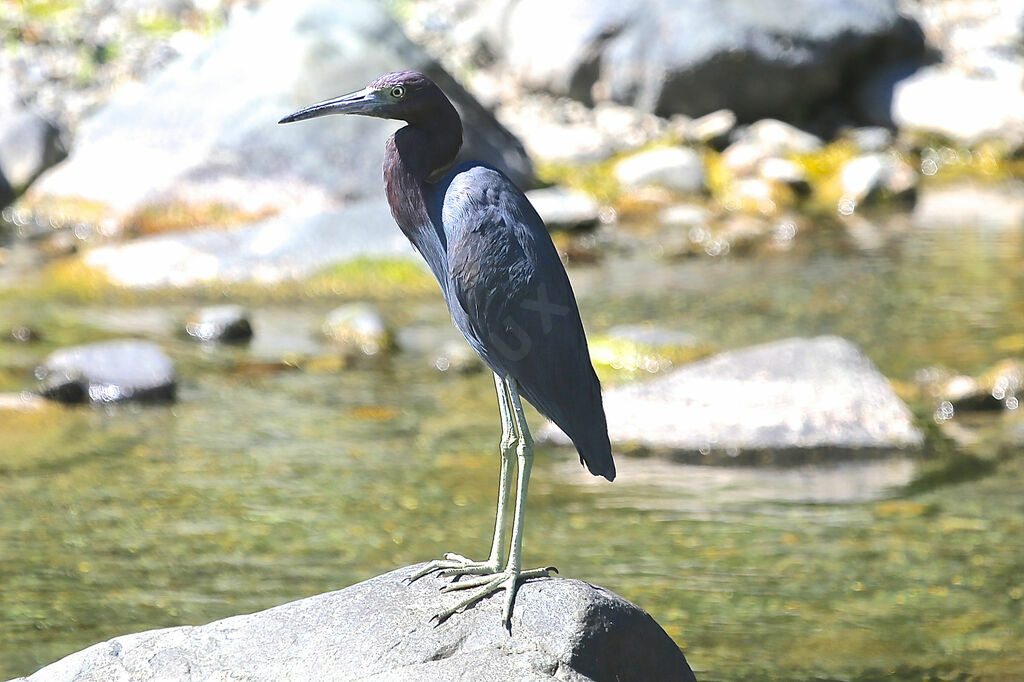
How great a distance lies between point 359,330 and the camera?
11336mm

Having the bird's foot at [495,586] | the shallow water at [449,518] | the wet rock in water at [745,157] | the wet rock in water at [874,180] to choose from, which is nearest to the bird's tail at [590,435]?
the bird's foot at [495,586]

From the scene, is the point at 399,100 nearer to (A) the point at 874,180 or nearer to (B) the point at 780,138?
(A) the point at 874,180

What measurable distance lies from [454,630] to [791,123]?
1636 cm

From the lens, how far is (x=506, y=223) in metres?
4.48

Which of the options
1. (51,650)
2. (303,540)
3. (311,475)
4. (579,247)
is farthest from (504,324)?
(579,247)

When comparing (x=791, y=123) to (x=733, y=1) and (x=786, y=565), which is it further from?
(x=786, y=565)

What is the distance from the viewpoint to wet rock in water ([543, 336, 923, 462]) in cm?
852

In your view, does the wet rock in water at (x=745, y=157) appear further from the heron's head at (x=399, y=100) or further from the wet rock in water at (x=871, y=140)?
the heron's head at (x=399, y=100)

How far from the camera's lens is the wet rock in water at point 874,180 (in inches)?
680

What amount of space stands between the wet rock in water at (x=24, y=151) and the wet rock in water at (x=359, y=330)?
19.9 feet

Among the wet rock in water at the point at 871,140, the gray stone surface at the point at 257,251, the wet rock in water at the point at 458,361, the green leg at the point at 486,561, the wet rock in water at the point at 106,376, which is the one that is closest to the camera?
the green leg at the point at 486,561

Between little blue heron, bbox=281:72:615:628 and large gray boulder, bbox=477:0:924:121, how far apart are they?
15145 mm

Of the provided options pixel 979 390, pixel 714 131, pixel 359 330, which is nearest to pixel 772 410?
pixel 979 390

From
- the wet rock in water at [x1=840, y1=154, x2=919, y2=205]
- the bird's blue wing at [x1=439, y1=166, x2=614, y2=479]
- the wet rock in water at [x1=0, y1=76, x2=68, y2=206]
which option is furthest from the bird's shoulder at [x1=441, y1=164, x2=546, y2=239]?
the wet rock in water at [x1=840, y1=154, x2=919, y2=205]
